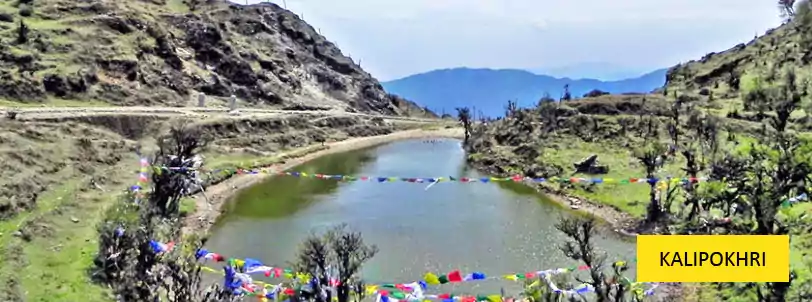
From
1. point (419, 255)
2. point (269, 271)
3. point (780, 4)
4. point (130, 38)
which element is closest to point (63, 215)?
point (269, 271)

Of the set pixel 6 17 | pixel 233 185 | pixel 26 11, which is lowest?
pixel 233 185

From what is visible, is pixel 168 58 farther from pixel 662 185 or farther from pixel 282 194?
pixel 662 185

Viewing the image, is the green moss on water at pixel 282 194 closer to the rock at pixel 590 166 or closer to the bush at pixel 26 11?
the rock at pixel 590 166

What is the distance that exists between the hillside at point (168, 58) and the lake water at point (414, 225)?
28829 millimetres

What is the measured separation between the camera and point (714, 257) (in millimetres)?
22359

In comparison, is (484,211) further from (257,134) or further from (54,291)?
(257,134)

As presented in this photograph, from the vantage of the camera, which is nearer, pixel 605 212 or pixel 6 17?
pixel 605 212

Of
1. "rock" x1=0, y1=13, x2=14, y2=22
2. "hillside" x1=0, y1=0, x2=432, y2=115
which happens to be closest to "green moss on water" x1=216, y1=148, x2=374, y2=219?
"hillside" x1=0, y1=0, x2=432, y2=115

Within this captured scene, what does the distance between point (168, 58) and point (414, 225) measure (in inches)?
2494

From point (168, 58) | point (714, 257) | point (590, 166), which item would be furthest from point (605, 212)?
point (168, 58)

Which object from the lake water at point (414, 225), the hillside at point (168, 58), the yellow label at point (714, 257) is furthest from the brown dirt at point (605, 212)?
the hillside at point (168, 58)

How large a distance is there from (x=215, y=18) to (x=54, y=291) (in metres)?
100

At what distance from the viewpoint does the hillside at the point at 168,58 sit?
3115 inches

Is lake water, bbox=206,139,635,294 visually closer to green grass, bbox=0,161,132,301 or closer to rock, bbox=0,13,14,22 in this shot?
green grass, bbox=0,161,132,301
